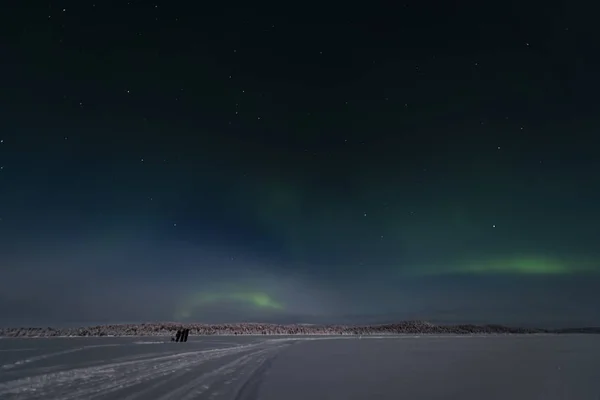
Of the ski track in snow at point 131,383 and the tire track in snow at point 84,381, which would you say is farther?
the tire track in snow at point 84,381

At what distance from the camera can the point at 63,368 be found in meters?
15.9

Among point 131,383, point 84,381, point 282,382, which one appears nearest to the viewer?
point 131,383

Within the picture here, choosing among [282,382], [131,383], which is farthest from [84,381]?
[282,382]

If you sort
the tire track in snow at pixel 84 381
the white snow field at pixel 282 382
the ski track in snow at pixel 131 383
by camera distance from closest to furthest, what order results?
the ski track in snow at pixel 131 383 < the tire track in snow at pixel 84 381 < the white snow field at pixel 282 382

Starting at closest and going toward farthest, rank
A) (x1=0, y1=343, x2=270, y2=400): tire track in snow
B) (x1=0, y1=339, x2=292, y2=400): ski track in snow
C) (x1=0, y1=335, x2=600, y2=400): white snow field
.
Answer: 1. (x1=0, y1=339, x2=292, y2=400): ski track in snow
2. (x1=0, y1=343, x2=270, y2=400): tire track in snow
3. (x1=0, y1=335, x2=600, y2=400): white snow field

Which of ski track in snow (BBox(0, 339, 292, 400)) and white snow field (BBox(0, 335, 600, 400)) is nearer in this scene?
ski track in snow (BBox(0, 339, 292, 400))

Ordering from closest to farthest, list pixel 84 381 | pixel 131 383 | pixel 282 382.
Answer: pixel 131 383 < pixel 84 381 < pixel 282 382

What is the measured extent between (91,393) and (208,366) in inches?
281

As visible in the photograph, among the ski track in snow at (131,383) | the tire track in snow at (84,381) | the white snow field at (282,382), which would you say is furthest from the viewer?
the white snow field at (282,382)

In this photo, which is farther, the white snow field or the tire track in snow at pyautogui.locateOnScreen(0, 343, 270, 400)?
the white snow field

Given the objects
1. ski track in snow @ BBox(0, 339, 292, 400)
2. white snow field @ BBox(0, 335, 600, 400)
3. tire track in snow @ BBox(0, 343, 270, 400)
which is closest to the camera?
ski track in snow @ BBox(0, 339, 292, 400)

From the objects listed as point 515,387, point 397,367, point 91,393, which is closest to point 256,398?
point 91,393

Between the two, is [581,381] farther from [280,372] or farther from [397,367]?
[280,372]

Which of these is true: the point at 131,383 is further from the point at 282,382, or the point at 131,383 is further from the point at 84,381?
the point at 282,382
